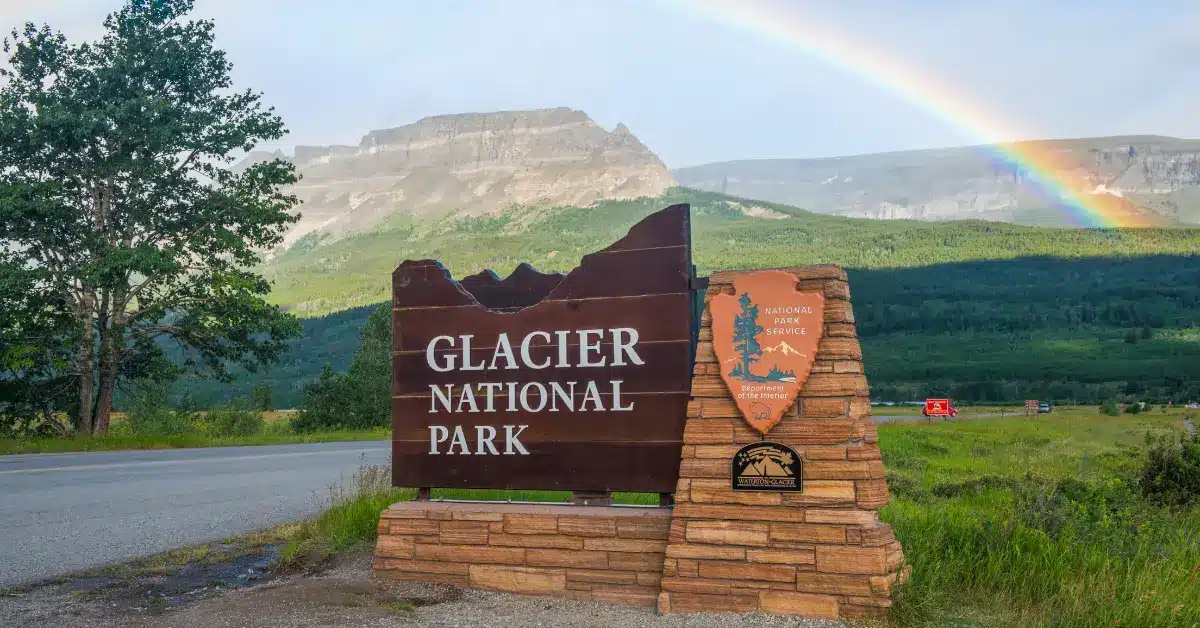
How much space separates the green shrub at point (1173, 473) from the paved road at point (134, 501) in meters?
9.00

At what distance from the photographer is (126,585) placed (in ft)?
23.8

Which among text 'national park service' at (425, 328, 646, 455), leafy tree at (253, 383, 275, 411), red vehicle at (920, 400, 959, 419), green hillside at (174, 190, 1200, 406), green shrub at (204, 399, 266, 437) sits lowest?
red vehicle at (920, 400, 959, 419)

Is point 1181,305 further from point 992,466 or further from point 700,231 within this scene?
point 992,466

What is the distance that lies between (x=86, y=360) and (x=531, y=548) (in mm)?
22057

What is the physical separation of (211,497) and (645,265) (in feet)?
30.1

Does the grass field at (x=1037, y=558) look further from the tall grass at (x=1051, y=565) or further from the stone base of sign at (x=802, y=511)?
the stone base of sign at (x=802, y=511)

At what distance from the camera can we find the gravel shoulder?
18.4 feet

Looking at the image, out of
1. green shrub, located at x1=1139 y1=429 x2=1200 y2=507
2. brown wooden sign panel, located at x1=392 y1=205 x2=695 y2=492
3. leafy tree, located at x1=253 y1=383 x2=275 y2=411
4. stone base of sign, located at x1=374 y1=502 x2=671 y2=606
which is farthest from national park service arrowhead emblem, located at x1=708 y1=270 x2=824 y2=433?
leafy tree, located at x1=253 y1=383 x2=275 y2=411

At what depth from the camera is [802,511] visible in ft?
17.9

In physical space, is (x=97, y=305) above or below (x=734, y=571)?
above

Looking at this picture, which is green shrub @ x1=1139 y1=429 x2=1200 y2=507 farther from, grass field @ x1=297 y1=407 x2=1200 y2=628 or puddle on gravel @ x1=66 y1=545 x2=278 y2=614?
puddle on gravel @ x1=66 y1=545 x2=278 y2=614

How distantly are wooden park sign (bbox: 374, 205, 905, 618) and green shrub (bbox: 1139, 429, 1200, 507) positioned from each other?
646 centimetres

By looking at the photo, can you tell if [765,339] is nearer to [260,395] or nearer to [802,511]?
[802,511]

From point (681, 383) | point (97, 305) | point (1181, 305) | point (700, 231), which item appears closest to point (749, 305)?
point (681, 383)
